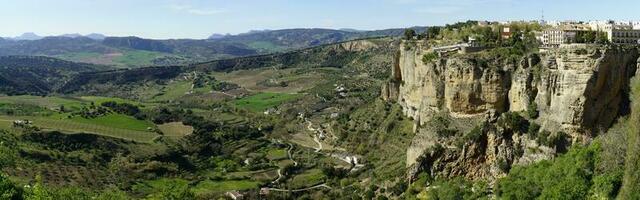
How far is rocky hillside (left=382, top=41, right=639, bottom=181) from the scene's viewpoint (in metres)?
62.1

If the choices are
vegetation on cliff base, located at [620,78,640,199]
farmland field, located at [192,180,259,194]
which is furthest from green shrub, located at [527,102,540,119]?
farmland field, located at [192,180,259,194]

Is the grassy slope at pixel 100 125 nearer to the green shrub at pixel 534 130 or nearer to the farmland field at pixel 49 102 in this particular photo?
the farmland field at pixel 49 102

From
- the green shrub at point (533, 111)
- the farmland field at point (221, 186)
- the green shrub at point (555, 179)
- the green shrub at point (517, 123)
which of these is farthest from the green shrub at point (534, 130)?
Result: the farmland field at point (221, 186)

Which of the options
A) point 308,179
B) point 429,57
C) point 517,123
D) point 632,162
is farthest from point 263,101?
point 632,162

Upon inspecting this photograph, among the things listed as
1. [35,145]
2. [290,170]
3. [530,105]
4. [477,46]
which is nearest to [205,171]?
[290,170]

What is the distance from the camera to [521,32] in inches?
3349

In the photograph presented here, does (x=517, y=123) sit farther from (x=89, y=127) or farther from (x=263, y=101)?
(x=263, y=101)

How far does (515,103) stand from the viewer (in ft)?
226

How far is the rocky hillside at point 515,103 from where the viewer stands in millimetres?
62125

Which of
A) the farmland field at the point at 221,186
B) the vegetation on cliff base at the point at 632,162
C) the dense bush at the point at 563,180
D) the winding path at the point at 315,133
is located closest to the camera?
the vegetation on cliff base at the point at 632,162

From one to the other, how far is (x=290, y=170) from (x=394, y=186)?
33283 millimetres

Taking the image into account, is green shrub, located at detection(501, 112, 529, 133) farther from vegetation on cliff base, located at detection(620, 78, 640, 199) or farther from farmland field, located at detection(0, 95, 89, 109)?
farmland field, located at detection(0, 95, 89, 109)

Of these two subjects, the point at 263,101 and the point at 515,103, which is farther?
the point at 263,101

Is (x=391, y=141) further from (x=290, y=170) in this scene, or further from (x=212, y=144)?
(x=212, y=144)
